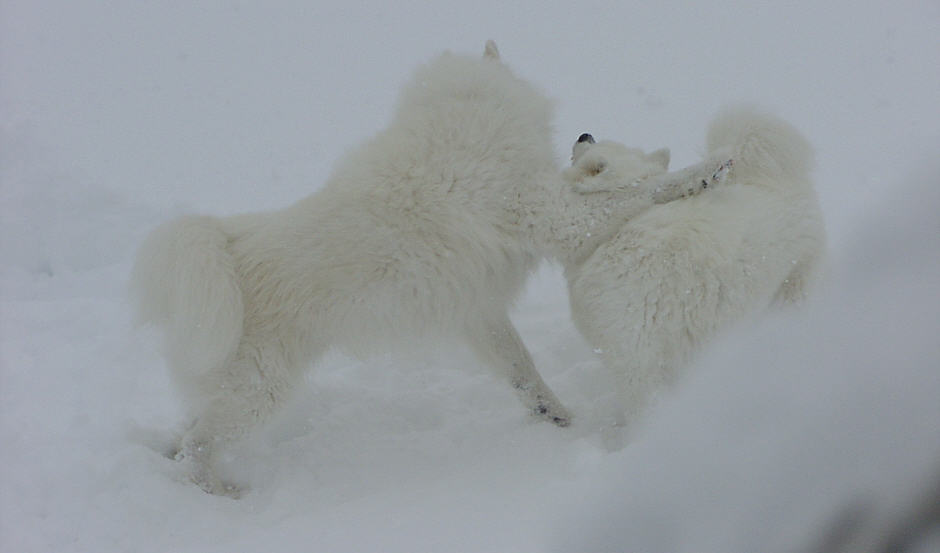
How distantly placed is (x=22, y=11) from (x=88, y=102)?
2609mm

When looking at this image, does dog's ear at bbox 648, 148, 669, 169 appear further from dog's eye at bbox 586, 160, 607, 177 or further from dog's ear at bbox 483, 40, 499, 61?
dog's ear at bbox 483, 40, 499, 61

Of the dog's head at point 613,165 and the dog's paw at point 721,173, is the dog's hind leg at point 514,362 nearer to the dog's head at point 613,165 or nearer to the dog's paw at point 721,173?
the dog's head at point 613,165

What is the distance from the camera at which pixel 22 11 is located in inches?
392

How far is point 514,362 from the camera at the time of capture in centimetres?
435

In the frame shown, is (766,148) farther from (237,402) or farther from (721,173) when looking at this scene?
(237,402)

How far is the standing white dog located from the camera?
371 centimetres

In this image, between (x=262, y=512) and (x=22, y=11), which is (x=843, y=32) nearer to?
(x=262, y=512)

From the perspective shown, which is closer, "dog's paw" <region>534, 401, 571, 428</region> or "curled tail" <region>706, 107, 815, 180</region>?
"curled tail" <region>706, 107, 815, 180</region>

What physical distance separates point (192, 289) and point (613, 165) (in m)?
2.20

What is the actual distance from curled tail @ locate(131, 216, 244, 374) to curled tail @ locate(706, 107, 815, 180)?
8.28 feet

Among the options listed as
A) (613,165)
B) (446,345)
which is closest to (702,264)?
(613,165)

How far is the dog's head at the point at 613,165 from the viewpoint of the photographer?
3975 millimetres

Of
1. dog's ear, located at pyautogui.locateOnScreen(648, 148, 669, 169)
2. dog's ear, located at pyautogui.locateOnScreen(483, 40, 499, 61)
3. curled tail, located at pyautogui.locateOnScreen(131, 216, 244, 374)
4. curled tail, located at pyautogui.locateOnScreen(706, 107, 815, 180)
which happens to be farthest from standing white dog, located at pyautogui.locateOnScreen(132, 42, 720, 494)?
dog's ear, located at pyautogui.locateOnScreen(483, 40, 499, 61)

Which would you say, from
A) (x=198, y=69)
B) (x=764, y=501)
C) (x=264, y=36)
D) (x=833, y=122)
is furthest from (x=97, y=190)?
(x=764, y=501)
